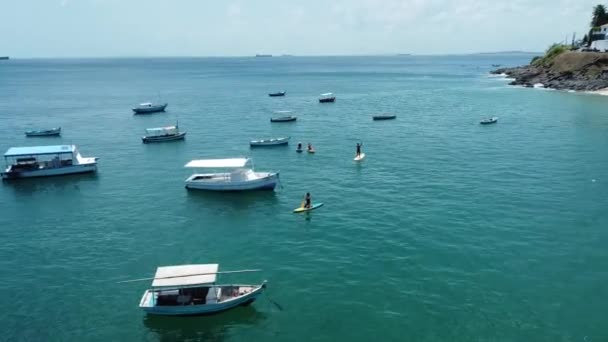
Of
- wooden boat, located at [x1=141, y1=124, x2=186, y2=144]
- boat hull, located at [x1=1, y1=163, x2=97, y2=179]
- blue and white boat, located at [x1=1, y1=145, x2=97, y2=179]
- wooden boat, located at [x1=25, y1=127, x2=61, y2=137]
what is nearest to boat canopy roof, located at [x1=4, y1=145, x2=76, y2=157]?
blue and white boat, located at [x1=1, y1=145, x2=97, y2=179]

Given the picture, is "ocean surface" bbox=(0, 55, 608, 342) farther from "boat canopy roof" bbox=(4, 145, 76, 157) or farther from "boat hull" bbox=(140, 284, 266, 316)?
"boat canopy roof" bbox=(4, 145, 76, 157)

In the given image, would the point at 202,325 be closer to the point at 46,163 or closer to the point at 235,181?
the point at 235,181

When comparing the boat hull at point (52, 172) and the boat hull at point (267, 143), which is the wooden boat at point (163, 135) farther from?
the boat hull at point (52, 172)

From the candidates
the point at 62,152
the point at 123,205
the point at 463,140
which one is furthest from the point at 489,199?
the point at 62,152

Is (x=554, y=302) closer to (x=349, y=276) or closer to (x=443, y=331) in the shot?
(x=443, y=331)

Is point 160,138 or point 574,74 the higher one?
point 574,74

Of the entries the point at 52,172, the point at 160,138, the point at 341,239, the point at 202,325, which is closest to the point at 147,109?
the point at 160,138
